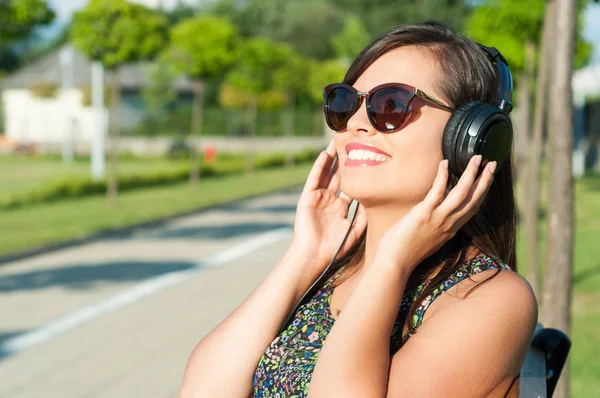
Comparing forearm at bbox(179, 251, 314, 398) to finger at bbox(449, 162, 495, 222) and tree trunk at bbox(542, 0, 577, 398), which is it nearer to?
finger at bbox(449, 162, 495, 222)

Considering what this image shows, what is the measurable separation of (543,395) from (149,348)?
5.24 metres

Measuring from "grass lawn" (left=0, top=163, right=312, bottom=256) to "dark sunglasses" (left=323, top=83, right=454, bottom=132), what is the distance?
1041 centimetres

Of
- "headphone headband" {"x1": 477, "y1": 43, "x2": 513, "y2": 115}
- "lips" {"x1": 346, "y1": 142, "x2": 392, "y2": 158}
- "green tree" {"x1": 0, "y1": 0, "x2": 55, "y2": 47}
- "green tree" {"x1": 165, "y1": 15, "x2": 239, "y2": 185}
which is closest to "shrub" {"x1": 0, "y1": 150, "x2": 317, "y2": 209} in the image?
"green tree" {"x1": 165, "y1": 15, "x2": 239, "y2": 185}

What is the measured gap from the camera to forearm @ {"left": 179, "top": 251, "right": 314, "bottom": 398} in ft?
7.44

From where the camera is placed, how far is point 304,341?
222cm

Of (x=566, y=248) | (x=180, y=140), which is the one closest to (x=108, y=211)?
(x=566, y=248)

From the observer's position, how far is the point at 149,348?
7.04 meters

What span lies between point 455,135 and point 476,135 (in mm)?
47

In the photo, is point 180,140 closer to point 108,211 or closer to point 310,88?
point 310,88

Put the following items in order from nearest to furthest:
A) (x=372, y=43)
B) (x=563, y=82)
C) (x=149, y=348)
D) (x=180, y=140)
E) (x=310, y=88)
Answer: (x=372, y=43)
(x=563, y=82)
(x=149, y=348)
(x=310, y=88)
(x=180, y=140)

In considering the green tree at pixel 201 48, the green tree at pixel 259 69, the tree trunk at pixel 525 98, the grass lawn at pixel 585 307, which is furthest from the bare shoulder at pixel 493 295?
the green tree at pixel 259 69

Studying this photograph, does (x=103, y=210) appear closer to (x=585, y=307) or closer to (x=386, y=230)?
(x=585, y=307)

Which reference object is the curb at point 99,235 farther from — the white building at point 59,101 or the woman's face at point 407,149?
the white building at point 59,101

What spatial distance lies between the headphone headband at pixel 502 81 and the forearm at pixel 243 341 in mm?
648
